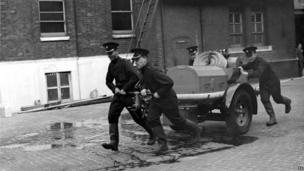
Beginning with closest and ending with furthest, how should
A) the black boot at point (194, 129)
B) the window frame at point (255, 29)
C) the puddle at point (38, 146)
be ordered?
1. the black boot at point (194, 129)
2. the puddle at point (38, 146)
3. the window frame at point (255, 29)

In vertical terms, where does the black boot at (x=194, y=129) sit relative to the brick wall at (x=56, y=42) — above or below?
below

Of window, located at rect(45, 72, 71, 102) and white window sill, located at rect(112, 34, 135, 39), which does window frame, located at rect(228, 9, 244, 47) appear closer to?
white window sill, located at rect(112, 34, 135, 39)

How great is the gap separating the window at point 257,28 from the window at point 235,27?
0.64 metres

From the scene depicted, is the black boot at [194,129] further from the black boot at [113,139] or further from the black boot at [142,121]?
the black boot at [113,139]

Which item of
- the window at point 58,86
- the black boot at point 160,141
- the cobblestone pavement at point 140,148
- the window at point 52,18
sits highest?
the window at point 52,18

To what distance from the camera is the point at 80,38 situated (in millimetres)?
16828

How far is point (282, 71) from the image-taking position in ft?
72.3

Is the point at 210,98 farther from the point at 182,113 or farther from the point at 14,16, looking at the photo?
the point at 14,16

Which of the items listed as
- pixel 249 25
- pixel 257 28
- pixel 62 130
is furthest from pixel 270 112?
pixel 257 28

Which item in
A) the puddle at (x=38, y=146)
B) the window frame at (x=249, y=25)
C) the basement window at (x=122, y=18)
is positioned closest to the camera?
the puddle at (x=38, y=146)

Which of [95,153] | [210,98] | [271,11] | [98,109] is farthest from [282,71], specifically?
[95,153]

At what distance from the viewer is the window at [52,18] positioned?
52.9 ft

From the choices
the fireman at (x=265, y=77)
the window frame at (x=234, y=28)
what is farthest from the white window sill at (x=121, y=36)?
the fireman at (x=265, y=77)

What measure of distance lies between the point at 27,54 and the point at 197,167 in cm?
1044
